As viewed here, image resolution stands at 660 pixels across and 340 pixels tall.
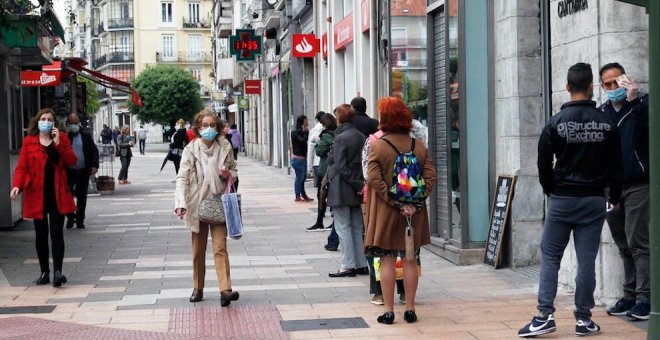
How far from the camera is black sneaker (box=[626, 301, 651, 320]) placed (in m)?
8.22

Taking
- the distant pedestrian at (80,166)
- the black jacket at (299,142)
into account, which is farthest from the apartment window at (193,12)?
the distant pedestrian at (80,166)

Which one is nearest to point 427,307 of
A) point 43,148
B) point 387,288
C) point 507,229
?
point 387,288

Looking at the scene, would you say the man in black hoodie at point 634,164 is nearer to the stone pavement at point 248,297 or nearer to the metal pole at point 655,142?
the stone pavement at point 248,297

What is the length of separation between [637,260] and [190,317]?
3.74 meters

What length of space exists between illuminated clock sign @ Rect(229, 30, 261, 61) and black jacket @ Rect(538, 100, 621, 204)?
98.9ft

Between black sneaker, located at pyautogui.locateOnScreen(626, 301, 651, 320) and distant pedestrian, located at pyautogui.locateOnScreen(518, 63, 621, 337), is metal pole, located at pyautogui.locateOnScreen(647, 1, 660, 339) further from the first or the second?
black sneaker, located at pyautogui.locateOnScreen(626, 301, 651, 320)

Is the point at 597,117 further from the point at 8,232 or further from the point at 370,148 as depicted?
the point at 8,232

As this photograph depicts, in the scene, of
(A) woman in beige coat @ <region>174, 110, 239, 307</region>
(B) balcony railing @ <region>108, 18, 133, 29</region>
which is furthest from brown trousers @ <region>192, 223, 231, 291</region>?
(B) balcony railing @ <region>108, 18, 133, 29</region>

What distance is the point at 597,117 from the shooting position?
755 cm

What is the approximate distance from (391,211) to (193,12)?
9823cm

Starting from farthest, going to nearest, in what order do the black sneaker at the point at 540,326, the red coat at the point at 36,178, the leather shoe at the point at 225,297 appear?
1. the red coat at the point at 36,178
2. the leather shoe at the point at 225,297
3. the black sneaker at the point at 540,326

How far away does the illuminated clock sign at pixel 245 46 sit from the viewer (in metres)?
37.4

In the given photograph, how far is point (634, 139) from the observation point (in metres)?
8.16

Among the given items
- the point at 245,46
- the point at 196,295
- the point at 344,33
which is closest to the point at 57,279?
the point at 196,295
